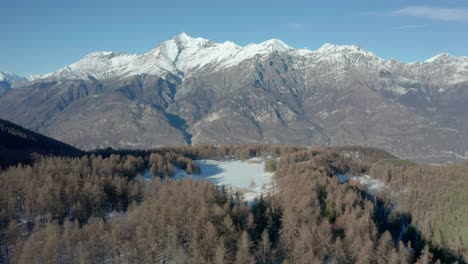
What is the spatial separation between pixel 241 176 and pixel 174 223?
85.9 m

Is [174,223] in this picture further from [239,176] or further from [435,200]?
[435,200]

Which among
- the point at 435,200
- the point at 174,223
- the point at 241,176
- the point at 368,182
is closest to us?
the point at 174,223

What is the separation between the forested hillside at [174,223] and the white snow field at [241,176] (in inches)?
548

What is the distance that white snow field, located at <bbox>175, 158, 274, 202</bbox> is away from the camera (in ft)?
459

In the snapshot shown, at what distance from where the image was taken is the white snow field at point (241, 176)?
459 feet

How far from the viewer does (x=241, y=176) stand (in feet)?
554

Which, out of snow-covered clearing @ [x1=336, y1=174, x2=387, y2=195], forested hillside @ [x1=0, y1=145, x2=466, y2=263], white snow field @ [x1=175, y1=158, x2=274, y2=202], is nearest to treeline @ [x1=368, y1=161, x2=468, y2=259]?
snow-covered clearing @ [x1=336, y1=174, x2=387, y2=195]

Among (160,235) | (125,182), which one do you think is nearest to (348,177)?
(125,182)

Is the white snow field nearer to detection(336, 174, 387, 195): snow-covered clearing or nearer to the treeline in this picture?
detection(336, 174, 387, 195): snow-covered clearing

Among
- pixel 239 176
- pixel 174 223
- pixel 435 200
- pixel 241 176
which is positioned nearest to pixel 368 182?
pixel 435 200

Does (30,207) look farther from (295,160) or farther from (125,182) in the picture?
(295,160)

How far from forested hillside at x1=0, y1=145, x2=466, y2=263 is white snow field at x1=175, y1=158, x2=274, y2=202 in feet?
45.7

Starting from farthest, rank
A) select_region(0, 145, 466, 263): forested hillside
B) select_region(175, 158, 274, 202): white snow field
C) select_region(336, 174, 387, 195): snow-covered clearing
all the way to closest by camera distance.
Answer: select_region(336, 174, 387, 195): snow-covered clearing < select_region(175, 158, 274, 202): white snow field < select_region(0, 145, 466, 263): forested hillside

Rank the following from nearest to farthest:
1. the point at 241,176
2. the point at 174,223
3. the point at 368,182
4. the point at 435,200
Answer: the point at 174,223 → the point at 435,200 → the point at 241,176 → the point at 368,182
